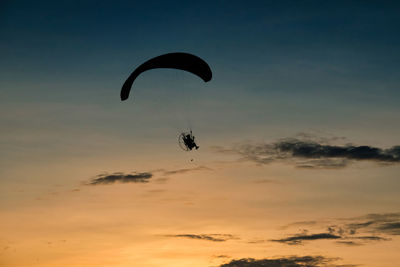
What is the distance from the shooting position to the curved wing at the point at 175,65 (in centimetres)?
4728

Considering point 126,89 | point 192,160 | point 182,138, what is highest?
point 126,89

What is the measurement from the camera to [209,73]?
48.1m

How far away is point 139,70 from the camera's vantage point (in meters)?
48.2

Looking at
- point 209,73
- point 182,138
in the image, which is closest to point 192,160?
point 182,138

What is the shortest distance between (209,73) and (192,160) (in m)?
8.86

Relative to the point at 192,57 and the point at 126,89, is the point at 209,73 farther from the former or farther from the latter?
the point at 126,89

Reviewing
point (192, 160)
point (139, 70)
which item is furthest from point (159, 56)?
point (192, 160)

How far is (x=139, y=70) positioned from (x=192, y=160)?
10087 mm

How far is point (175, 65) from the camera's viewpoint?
47844mm

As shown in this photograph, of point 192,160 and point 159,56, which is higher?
point 159,56

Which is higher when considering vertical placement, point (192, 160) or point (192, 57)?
point (192, 57)

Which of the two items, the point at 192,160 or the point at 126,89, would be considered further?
the point at 126,89

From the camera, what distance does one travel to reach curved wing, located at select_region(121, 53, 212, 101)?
47.3 meters

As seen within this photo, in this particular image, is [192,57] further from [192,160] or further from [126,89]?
[192,160]
